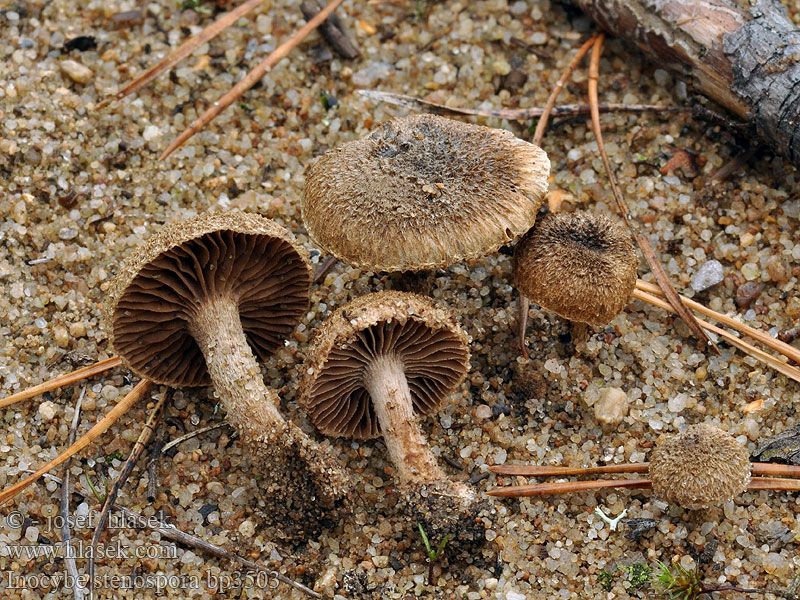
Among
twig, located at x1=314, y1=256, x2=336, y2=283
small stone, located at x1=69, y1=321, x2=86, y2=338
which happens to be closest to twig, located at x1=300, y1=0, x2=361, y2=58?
twig, located at x1=314, y1=256, x2=336, y2=283

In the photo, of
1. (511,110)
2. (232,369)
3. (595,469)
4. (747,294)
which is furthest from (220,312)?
(747,294)

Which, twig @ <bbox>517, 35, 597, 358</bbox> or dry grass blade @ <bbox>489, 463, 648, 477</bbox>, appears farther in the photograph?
twig @ <bbox>517, 35, 597, 358</bbox>

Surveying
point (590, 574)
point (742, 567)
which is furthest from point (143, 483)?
point (742, 567)

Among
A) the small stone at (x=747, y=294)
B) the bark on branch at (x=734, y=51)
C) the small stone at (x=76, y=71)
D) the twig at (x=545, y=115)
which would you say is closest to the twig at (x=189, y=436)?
the twig at (x=545, y=115)

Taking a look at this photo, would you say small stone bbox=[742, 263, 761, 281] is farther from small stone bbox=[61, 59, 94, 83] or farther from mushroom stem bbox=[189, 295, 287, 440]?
small stone bbox=[61, 59, 94, 83]

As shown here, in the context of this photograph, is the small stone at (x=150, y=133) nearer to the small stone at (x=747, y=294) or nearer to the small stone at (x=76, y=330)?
the small stone at (x=76, y=330)

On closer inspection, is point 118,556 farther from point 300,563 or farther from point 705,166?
point 705,166
